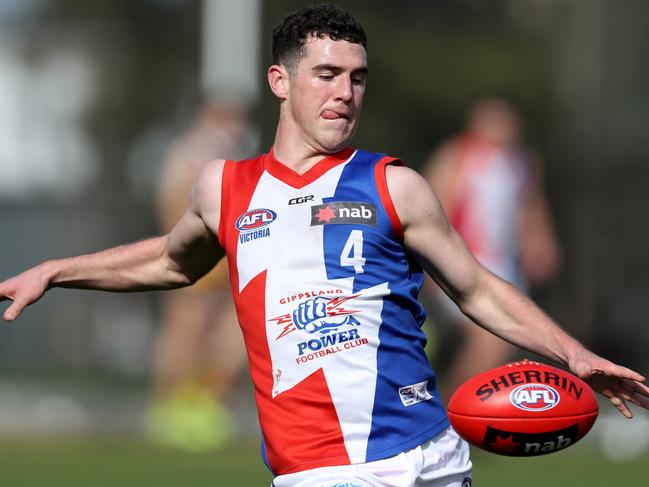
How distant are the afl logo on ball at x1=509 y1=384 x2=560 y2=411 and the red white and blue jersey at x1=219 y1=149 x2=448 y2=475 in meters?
0.32

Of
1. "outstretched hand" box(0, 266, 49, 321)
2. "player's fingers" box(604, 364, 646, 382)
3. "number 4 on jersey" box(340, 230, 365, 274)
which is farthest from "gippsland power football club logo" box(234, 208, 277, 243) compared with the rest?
"player's fingers" box(604, 364, 646, 382)

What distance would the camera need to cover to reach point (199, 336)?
11938 millimetres

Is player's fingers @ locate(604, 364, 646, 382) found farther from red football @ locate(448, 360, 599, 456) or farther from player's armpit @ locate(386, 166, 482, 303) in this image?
player's armpit @ locate(386, 166, 482, 303)

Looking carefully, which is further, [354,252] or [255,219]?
[255,219]

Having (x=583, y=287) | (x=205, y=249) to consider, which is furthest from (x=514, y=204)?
(x=583, y=287)

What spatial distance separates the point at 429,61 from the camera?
104ft

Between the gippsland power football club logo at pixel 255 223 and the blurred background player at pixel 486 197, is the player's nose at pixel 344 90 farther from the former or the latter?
the blurred background player at pixel 486 197

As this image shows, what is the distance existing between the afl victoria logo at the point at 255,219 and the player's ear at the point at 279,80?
1.60 feet

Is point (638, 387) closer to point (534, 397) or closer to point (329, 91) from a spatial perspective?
point (534, 397)

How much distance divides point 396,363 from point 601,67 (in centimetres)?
2549

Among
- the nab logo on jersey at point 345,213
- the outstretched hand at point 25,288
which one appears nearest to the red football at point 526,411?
the nab logo on jersey at point 345,213

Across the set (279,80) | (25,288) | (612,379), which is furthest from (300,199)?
(612,379)

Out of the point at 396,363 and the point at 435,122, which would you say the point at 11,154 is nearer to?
the point at 435,122

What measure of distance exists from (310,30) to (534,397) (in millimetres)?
1503
